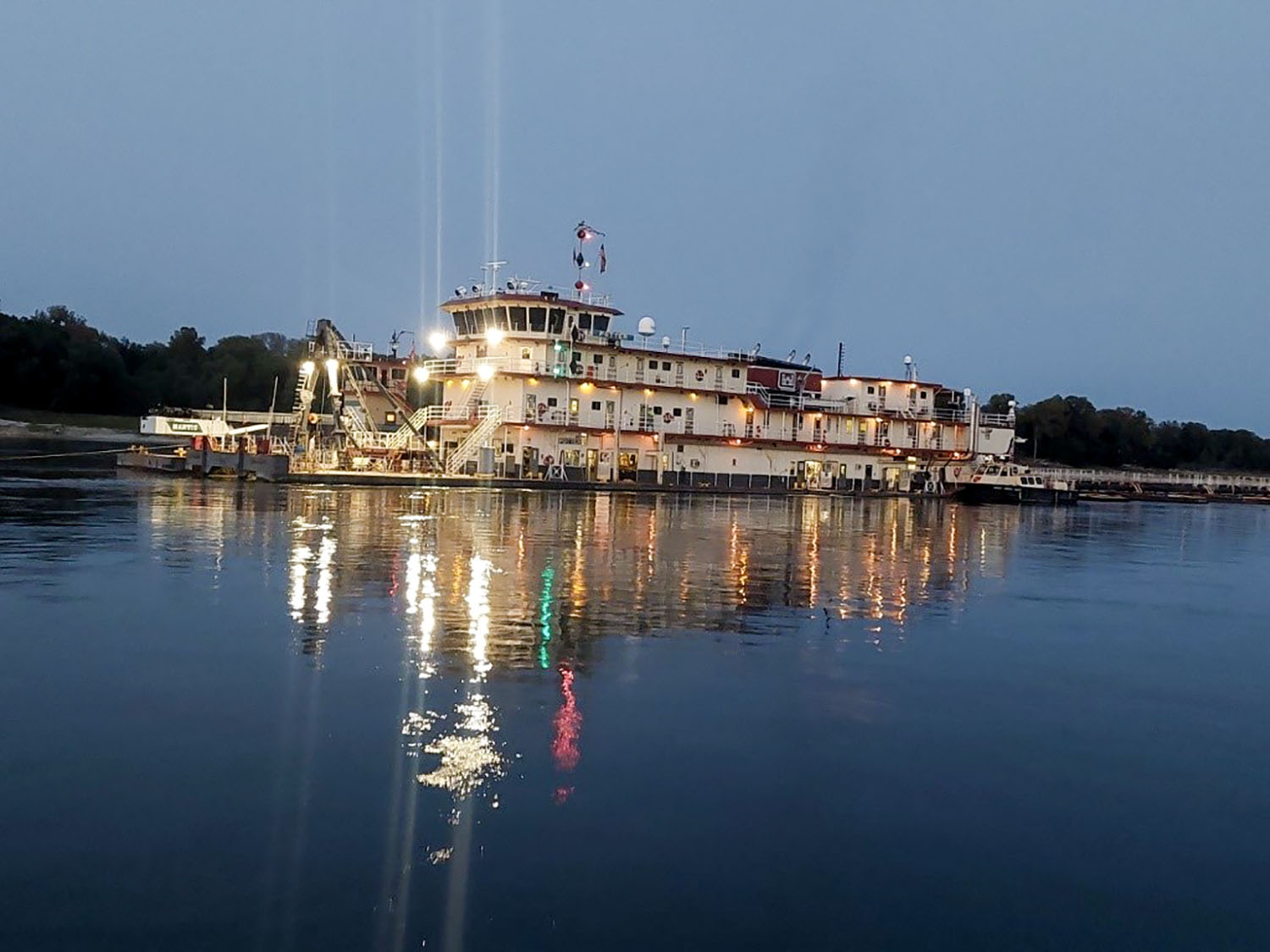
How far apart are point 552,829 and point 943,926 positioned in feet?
9.74

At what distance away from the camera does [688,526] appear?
125 feet

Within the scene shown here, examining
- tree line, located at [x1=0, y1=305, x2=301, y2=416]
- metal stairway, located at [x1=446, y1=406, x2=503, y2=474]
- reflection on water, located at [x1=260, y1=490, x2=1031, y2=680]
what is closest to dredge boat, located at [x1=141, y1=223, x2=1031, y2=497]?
metal stairway, located at [x1=446, y1=406, x2=503, y2=474]

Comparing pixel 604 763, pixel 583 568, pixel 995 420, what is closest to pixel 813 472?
pixel 995 420

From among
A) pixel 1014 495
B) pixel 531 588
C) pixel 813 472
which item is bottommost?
pixel 531 588

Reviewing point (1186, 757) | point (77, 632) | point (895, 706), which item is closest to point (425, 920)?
point (895, 706)

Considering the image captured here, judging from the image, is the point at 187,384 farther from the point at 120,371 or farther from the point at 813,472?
the point at 813,472

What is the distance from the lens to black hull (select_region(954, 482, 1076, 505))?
77.4 meters

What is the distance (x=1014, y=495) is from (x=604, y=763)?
7257cm

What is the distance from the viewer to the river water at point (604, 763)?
7.38 meters

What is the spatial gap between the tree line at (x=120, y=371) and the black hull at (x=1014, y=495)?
3113 inches

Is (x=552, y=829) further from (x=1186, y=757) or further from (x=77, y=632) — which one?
(x=77, y=632)

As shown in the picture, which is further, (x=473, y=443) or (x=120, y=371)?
(x=120, y=371)

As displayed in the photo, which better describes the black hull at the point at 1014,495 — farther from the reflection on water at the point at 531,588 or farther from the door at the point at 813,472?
the reflection on water at the point at 531,588

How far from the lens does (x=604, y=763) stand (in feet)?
33.4
